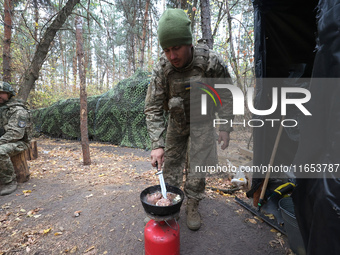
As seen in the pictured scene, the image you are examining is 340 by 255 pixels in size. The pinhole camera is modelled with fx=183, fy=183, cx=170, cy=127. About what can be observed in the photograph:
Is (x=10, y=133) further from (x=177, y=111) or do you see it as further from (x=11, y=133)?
(x=177, y=111)

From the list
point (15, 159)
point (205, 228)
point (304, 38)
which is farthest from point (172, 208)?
point (15, 159)

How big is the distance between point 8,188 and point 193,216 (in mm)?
3805

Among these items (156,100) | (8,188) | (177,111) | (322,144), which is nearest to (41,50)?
(8,188)

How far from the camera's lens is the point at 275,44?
245 centimetres

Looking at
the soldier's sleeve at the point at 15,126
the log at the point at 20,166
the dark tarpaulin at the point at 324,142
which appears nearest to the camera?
the dark tarpaulin at the point at 324,142

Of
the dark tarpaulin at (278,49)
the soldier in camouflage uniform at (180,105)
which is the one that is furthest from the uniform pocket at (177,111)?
the dark tarpaulin at (278,49)

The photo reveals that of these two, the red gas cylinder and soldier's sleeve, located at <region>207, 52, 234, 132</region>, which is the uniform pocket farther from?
the red gas cylinder

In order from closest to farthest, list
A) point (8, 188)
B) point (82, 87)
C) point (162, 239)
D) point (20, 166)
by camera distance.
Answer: point (162, 239)
point (8, 188)
point (20, 166)
point (82, 87)

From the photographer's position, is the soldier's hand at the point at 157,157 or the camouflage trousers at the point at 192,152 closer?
the soldier's hand at the point at 157,157

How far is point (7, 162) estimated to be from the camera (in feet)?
12.4

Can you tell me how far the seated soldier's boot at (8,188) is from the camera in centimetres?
362

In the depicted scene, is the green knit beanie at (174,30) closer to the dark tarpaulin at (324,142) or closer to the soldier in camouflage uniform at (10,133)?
the dark tarpaulin at (324,142)

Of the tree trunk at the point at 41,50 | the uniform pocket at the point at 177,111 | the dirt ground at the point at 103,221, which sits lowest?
the dirt ground at the point at 103,221

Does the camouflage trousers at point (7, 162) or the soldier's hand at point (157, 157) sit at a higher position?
the soldier's hand at point (157, 157)
